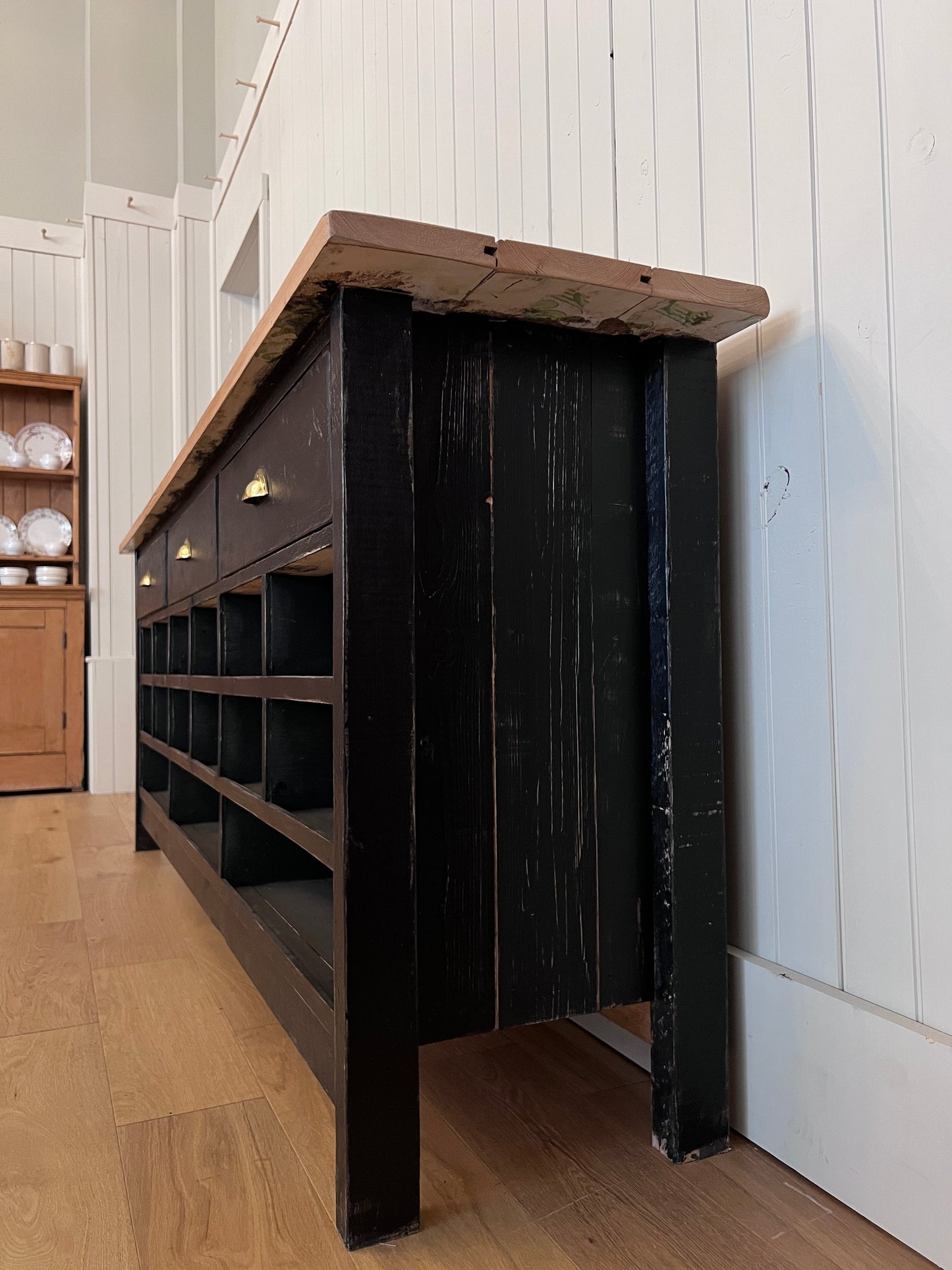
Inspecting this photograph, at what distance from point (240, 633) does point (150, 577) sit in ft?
3.21

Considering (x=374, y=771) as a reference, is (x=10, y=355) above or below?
above

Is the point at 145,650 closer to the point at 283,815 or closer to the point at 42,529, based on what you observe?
the point at 283,815

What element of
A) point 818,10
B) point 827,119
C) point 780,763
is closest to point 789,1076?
point 780,763

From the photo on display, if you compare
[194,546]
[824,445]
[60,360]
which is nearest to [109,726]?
[60,360]

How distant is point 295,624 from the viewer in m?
1.14

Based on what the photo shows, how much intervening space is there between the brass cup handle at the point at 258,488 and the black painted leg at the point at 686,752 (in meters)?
0.45

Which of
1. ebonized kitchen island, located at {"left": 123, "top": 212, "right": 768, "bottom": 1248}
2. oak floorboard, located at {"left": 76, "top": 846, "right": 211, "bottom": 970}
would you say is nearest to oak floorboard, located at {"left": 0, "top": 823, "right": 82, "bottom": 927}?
oak floorboard, located at {"left": 76, "top": 846, "right": 211, "bottom": 970}

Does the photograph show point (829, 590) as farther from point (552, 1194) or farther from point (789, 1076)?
point (552, 1194)

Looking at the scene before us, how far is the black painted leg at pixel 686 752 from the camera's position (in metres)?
0.91

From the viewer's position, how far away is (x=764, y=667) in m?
0.95

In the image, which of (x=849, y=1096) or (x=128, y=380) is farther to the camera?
(x=128, y=380)

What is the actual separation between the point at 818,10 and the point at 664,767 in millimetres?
740

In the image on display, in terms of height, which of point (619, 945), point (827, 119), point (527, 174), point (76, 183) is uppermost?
point (76, 183)

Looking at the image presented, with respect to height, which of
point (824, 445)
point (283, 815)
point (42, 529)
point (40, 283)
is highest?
point (40, 283)
